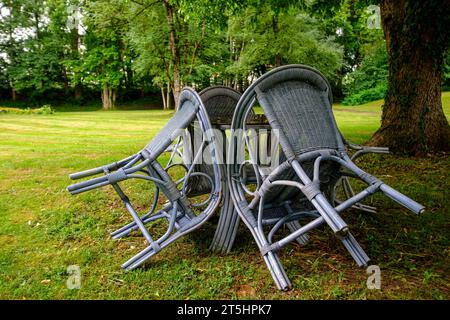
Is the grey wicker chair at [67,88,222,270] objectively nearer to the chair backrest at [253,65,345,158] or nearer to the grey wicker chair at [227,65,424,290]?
the grey wicker chair at [227,65,424,290]

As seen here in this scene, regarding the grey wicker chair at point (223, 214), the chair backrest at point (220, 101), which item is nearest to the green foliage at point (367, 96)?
the chair backrest at point (220, 101)

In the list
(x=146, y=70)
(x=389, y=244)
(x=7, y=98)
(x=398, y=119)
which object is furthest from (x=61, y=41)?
(x=389, y=244)

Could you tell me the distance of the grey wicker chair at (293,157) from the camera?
2.43m

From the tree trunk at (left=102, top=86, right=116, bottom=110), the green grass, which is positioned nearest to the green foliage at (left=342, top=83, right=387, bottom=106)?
the tree trunk at (left=102, top=86, right=116, bottom=110)

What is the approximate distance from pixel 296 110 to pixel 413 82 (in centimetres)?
411

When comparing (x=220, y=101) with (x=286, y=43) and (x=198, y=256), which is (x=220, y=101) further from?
(x=286, y=43)

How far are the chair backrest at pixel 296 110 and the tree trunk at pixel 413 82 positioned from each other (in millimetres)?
3741

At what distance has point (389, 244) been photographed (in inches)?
120

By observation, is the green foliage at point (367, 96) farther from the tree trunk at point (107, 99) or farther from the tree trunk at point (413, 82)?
the tree trunk at point (413, 82)

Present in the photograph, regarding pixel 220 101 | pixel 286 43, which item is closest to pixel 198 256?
pixel 220 101

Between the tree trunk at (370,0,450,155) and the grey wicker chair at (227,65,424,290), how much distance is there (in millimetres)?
3544

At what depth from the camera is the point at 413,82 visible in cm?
581
